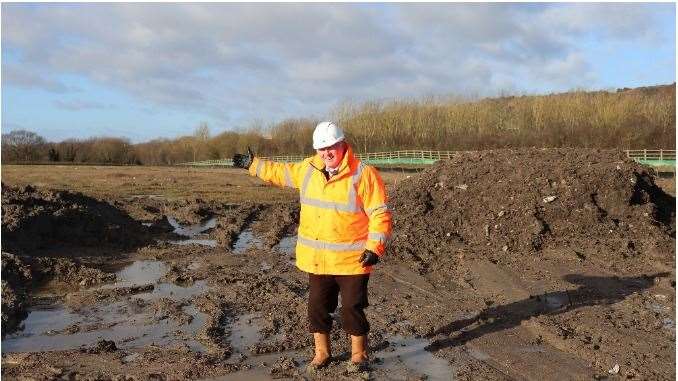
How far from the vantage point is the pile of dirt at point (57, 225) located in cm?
939

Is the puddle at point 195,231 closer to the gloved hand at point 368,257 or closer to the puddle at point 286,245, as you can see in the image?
the puddle at point 286,245

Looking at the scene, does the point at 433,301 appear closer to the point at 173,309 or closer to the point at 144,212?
the point at 173,309

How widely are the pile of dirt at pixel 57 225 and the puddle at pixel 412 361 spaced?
620 centimetres

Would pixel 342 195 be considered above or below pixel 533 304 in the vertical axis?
above

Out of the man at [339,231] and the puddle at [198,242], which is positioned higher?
the man at [339,231]

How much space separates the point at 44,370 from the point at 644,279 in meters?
6.82

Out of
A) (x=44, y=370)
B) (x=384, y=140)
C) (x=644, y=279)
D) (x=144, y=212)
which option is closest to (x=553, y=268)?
(x=644, y=279)

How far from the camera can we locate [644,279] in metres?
7.60

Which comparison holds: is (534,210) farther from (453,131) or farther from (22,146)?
(22,146)

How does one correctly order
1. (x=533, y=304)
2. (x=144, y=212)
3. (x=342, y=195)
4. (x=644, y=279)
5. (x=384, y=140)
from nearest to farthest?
(x=342, y=195) < (x=533, y=304) < (x=644, y=279) < (x=144, y=212) < (x=384, y=140)

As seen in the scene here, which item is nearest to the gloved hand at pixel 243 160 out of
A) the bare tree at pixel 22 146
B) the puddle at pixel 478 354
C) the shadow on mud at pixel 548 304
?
the shadow on mud at pixel 548 304

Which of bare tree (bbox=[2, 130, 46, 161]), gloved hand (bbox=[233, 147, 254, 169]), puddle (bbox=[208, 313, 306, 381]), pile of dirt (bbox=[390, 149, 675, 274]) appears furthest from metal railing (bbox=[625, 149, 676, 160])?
bare tree (bbox=[2, 130, 46, 161])

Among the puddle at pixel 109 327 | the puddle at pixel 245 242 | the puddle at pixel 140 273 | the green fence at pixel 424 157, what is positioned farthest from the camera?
the green fence at pixel 424 157

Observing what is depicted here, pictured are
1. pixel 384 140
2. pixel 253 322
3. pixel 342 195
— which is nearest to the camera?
pixel 342 195
